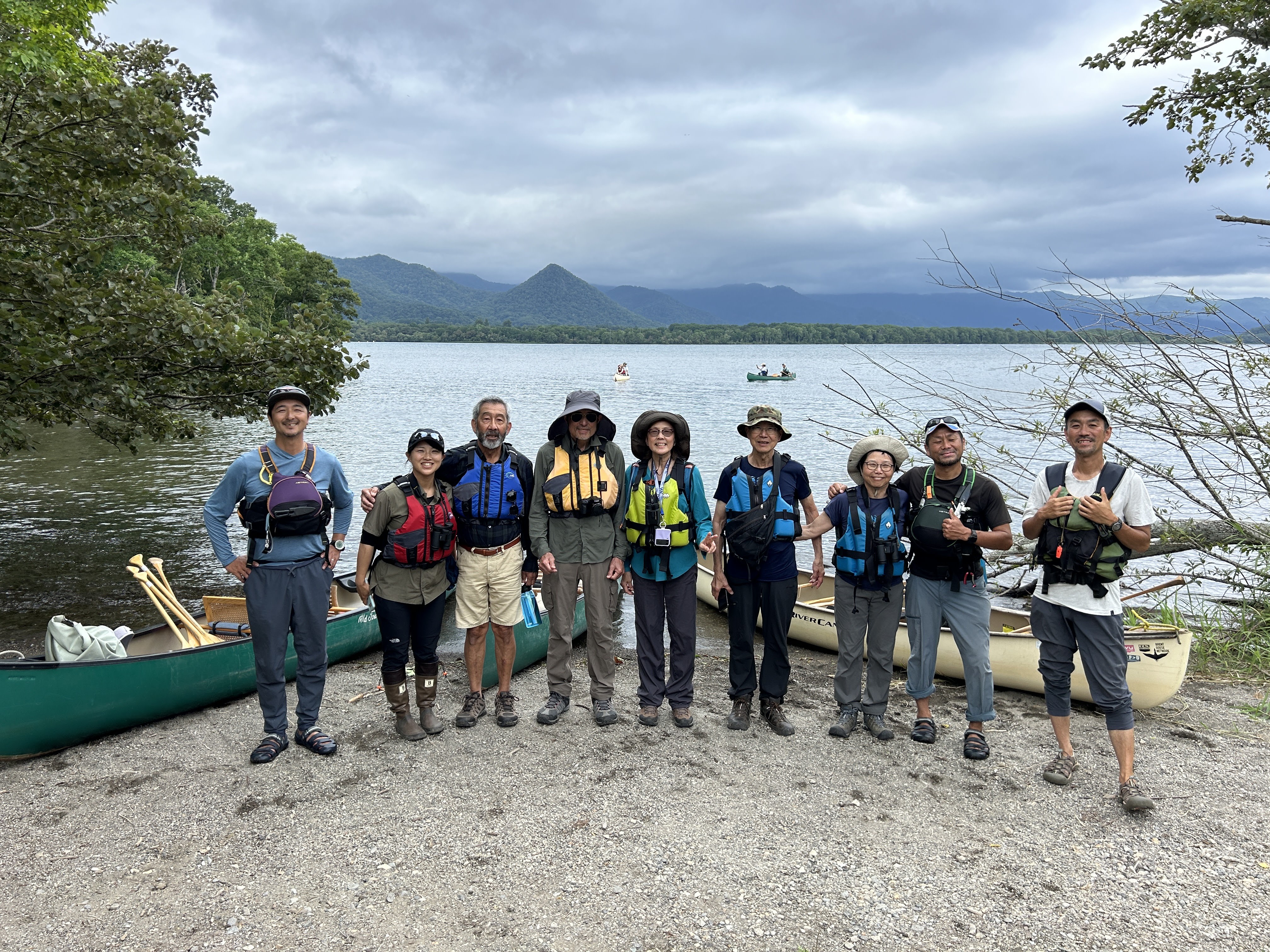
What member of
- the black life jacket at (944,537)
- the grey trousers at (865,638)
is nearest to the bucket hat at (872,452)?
the black life jacket at (944,537)

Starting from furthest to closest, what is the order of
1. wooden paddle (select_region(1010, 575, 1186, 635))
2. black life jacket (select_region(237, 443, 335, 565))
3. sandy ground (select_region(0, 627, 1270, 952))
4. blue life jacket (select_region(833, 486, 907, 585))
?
wooden paddle (select_region(1010, 575, 1186, 635)) → blue life jacket (select_region(833, 486, 907, 585)) → black life jacket (select_region(237, 443, 335, 565)) → sandy ground (select_region(0, 627, 1270, 952))

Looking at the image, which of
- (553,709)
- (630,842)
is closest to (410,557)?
(553,709)

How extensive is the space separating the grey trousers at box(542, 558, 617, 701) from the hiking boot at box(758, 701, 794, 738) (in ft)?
3.74

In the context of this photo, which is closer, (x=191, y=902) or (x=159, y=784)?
(x=191, y=902)

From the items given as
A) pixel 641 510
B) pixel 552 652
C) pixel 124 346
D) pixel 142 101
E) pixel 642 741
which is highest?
pixel 142 101

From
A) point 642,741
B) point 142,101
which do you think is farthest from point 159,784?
point 142,101

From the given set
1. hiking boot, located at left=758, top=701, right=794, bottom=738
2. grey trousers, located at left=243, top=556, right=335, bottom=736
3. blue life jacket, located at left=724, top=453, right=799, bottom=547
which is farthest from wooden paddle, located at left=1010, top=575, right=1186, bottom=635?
grey trousers, located at left=243, top=556, right=335, bottom=736

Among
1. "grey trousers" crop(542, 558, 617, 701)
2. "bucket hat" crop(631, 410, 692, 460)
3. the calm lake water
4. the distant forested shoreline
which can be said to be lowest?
the calm lake water

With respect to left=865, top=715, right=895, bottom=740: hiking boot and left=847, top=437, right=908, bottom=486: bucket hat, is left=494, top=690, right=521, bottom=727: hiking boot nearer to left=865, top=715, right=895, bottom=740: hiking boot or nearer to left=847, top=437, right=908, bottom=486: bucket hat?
left=865, top=715, right=895, bottom=740: hiking boot

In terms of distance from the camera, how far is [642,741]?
538 centimetres

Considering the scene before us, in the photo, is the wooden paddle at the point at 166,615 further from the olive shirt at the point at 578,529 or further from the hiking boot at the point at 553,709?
Result: the olive shirt at the point at 578,529

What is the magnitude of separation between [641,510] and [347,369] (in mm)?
7399

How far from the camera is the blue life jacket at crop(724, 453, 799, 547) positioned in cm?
518

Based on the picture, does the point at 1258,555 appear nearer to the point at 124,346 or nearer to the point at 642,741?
the point at 642,741
